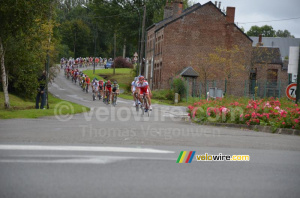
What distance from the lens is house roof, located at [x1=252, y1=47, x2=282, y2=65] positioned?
197 feet

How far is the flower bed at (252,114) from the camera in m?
16.2

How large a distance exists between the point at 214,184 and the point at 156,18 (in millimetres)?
64052

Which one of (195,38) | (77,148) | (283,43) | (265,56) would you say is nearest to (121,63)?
(283,43)

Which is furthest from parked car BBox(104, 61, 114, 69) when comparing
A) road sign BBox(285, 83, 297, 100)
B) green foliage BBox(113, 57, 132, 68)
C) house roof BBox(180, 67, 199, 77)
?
road sign BBox(285, 83, 297, 100)

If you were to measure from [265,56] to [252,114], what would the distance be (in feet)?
165

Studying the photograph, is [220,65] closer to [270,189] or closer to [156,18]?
[156,18]

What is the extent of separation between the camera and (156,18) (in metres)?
68.4

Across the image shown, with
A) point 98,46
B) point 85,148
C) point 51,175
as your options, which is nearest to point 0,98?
point 85,148

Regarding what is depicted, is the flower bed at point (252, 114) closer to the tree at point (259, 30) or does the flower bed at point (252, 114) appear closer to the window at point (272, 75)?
the window at point (272, 75)

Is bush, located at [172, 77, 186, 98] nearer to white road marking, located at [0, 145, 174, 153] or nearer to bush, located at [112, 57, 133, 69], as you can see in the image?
white road marking, located at [0, 145, 174, 153]

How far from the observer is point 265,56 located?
2591 inches

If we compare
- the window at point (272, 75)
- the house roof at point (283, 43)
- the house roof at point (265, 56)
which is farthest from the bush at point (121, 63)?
the window at point (272, 75)

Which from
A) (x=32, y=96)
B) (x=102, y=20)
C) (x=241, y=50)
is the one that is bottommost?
(x=32, y=96)

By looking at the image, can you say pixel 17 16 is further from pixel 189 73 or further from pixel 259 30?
pixel 259 30
